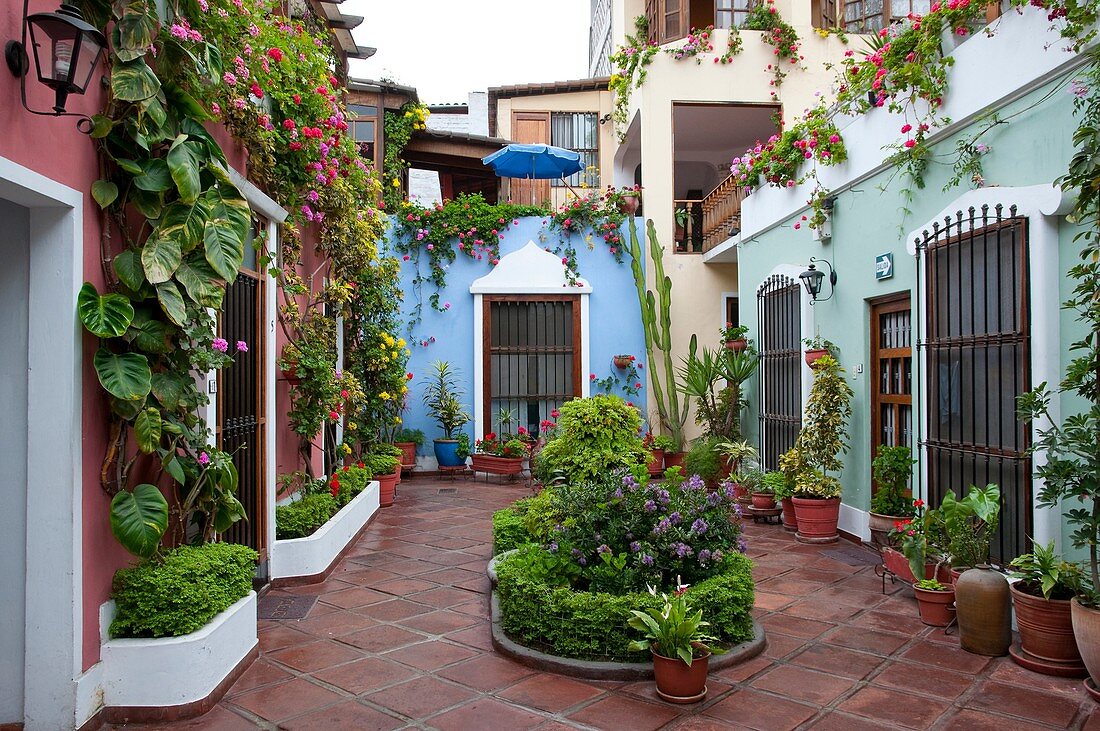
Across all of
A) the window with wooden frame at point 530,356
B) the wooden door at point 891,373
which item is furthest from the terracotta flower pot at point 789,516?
the window with wooden frame at point 530,356

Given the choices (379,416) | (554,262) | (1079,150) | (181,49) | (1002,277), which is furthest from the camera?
(554,262)

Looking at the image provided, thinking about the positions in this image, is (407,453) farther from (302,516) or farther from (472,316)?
(302,516)

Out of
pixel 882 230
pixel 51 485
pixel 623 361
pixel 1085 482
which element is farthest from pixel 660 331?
pixel 51 485

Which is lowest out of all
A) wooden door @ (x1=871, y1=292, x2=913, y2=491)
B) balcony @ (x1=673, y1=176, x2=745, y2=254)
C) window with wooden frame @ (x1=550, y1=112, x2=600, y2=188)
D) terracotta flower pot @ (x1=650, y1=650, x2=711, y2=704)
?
terracotta flower pot @ (x1=650, y1=650, x2=711, y2=704)

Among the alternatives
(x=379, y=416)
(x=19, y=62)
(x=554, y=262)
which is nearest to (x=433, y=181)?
(x=554, y=262)

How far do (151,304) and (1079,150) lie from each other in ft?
15.8

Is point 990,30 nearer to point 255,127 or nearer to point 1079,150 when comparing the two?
point 1079,150

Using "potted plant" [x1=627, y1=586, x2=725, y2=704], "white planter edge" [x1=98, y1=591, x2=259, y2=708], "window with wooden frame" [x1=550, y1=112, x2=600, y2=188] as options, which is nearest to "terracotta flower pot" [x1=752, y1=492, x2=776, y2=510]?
"potted plant" [x1=627, y1=586, x2=725, y2=704]

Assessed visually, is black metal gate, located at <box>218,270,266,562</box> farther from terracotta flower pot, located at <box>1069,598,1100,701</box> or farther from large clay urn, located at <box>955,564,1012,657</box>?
terracotta flower pot, located at <box>1069,598,1100,701</box>

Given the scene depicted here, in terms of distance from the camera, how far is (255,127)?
5.22 metres

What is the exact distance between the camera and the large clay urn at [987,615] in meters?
4.36

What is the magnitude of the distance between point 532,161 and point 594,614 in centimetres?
965

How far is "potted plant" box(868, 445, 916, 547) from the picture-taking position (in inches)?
245

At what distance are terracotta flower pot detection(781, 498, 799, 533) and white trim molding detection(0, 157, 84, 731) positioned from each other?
20.2 feet
